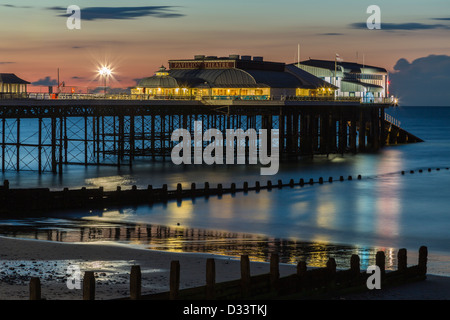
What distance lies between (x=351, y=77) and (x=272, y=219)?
88690 millimetres

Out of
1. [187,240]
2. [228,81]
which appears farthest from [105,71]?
[187,240]

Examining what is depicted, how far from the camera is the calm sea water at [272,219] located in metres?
33.9

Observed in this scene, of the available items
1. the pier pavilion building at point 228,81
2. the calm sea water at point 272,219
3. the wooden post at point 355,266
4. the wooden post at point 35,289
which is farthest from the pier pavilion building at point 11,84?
the wooden post at point 35,289

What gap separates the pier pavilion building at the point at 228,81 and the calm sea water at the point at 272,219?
23.1m

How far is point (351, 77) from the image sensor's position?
12925 cm

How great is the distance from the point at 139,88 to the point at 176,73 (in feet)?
24.1

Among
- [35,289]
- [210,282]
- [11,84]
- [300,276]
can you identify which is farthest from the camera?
[11,84]

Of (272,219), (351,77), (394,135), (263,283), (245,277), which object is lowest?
(272,219)

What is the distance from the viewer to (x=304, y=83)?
10412 cm

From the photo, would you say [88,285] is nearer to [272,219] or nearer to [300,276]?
[300,276]

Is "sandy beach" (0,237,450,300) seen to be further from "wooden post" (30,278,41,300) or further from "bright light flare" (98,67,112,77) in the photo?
"bright light flare" (98,67,112,77)

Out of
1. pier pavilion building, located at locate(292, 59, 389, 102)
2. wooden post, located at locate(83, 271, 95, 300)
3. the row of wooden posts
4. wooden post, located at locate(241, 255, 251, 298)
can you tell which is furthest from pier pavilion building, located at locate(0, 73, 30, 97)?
wooden post, located at locate(83, 271, 95, 300)

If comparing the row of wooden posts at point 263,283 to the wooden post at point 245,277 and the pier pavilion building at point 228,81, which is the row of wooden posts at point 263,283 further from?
the pier pavilion building at point 228,81
